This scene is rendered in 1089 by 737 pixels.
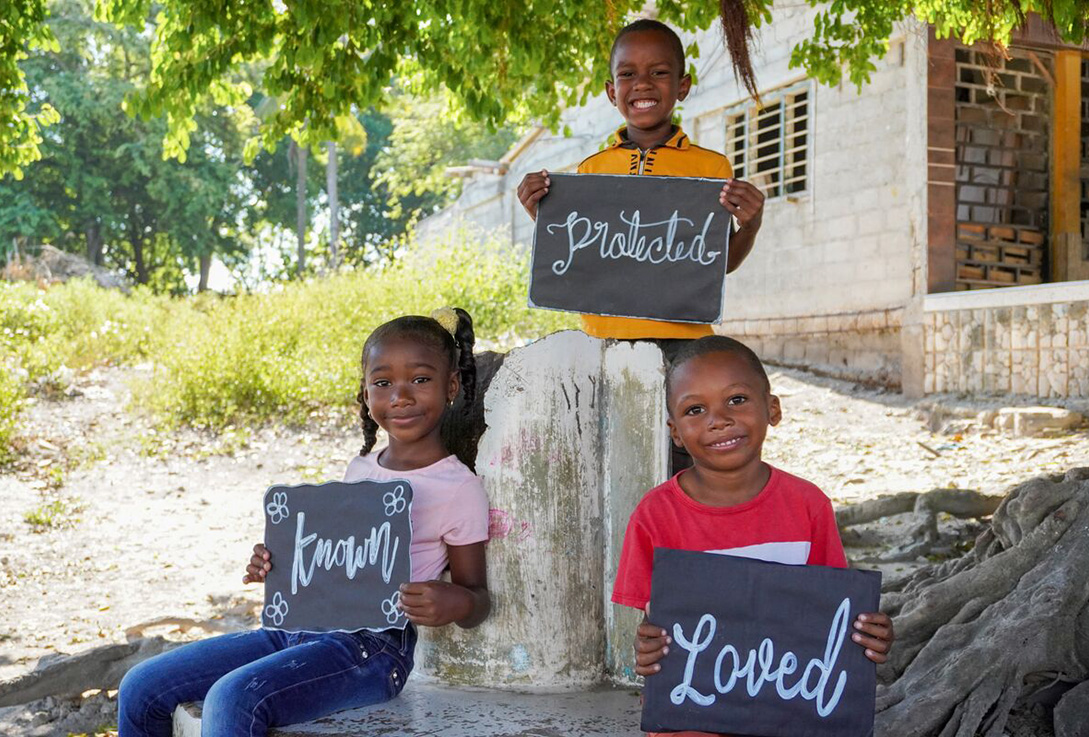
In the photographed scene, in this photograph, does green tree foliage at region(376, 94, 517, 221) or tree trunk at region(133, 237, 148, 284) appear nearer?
green tree foliage at region(376, 94, 517, 221)

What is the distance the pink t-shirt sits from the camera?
2.77m

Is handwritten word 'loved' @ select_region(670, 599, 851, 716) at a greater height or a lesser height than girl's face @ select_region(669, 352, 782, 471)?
lesser

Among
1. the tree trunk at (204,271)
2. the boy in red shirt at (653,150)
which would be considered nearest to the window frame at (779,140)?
the boy in red shirt at (653,150)

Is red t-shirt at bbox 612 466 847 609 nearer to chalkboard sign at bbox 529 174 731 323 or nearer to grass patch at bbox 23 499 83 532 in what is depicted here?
chalkboard sign at bbox 529 174 731 323

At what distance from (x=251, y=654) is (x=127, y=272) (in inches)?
1295

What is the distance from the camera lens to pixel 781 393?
10500 mm

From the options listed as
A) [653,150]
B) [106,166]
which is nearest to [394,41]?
[653,150]

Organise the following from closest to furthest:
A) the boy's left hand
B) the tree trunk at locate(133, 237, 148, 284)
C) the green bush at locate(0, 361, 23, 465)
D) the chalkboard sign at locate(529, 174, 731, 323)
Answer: the boy's left hand, the chalkboard sign at locate(529, 174, 731, 323), the green bush at locate(0, 361, 23, 465), the tree trunk at locate(133, 237, 148, 284)

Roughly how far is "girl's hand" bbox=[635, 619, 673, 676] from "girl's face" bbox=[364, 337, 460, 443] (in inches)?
34.6

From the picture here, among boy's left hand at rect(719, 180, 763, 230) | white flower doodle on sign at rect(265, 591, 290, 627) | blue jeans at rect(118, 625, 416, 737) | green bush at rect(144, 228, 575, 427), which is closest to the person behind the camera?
blue jeans at rect(118, 625, 416, 737)

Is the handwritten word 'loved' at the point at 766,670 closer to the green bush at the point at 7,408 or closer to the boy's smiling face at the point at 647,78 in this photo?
the boy's smiling face at the point at 647,78

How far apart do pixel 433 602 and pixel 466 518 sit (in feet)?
0.94

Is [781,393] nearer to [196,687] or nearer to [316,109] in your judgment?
[316,109]

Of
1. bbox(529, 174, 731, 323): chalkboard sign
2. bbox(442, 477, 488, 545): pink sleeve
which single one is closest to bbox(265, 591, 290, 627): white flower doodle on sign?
bbox(442, 477, 488, 545): pink sleeve
